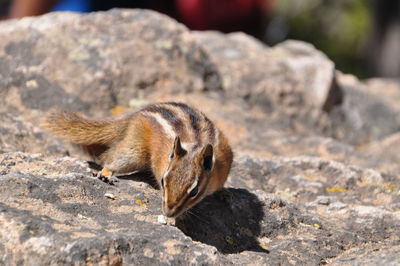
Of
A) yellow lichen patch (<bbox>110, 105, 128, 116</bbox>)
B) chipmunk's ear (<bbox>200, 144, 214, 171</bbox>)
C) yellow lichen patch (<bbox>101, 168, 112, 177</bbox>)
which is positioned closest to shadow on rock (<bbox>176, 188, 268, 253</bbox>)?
chipmunk's ear (<bbox>200, 144, 214, 171</bbox>)

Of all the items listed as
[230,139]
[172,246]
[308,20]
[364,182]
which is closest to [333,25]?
[308,20]

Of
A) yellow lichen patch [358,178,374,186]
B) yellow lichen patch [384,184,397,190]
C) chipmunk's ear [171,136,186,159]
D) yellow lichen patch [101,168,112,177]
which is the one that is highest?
chipmunk's ear [171,136,186,159]

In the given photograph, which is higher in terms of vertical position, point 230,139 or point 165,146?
point 165,146

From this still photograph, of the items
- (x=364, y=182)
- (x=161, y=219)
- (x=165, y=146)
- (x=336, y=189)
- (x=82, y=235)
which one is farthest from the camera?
(x=364, y=182)

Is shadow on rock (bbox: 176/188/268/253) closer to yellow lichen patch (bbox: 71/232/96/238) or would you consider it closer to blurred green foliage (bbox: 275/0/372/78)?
yellow lichen patch (bbox: 71/232/96/238)

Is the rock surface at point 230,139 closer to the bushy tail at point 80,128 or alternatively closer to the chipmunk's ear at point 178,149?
the bushy tail at point 80,128

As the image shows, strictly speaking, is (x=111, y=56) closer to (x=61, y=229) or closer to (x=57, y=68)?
(x=57, y=68)

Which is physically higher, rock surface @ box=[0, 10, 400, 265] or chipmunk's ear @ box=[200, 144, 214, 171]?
chipmunk's ear @ box=[200, 144, 214, 171]

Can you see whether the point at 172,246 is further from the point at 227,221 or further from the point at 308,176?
the point at 308,176
